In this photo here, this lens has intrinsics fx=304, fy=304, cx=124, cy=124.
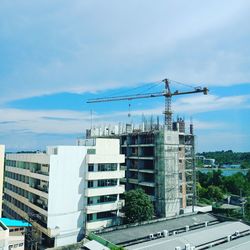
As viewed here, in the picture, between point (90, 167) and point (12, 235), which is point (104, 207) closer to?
point (90, 167)

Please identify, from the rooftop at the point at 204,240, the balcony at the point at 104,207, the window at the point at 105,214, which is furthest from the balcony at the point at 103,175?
the rooftop at the point at 204,240

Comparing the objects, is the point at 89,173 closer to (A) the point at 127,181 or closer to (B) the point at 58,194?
(B) the point at 58,194

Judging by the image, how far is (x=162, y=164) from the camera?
31.4 m

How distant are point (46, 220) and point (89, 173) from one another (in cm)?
493

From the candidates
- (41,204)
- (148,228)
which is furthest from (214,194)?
(41,204)

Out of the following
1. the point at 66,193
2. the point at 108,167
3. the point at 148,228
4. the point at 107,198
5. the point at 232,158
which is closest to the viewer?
the point at 66,193

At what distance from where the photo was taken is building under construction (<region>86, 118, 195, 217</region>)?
3133 centimetres

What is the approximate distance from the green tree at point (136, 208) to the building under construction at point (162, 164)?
14.4ft

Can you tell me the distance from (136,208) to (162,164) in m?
6.56

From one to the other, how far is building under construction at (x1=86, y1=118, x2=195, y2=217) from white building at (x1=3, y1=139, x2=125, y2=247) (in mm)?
5643

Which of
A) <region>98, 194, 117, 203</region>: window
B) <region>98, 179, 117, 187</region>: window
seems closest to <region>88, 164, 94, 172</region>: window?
<region>98, 179, 117, 187</region>: window

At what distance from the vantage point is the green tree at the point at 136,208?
26.4 m

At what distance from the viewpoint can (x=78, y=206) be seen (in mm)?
24875

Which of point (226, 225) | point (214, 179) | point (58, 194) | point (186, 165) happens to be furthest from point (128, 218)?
point (214, 179)
